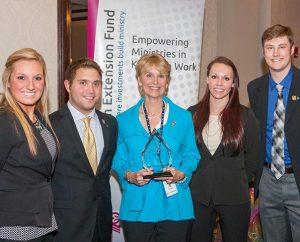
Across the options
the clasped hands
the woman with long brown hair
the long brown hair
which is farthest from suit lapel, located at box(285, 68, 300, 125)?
the clasped hands

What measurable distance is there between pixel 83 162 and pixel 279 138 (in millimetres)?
1396

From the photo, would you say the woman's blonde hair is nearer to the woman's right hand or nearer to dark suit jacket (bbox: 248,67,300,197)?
the woman's right hand

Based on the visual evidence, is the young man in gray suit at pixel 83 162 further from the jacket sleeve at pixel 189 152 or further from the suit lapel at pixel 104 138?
the jacket sleeve at pixel 189 152

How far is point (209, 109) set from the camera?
9.59 feet

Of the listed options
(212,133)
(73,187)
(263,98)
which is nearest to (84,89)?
(73,187)

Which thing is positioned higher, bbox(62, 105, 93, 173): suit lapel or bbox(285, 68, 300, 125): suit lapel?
bbox(285, 68, 300, 125): suit lapel

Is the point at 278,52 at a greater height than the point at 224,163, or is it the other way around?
the point at 278,52

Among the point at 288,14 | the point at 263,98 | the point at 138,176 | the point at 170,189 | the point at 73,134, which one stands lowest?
the point at 170,189

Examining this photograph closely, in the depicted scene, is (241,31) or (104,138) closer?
(104,138)

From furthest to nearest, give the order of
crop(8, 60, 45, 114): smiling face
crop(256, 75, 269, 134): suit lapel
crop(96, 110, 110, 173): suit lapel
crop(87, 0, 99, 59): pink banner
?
crop(87, 0, 99, 59): pink banner < crop(256, 75, 269, 134): suit lapel < crop(96, 110, 110, 173): suit lapel < crop(8, 60, 45, 114): smiling face

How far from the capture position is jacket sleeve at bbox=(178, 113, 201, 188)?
2639mm

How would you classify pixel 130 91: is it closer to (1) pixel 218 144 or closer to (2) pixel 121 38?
(2) pixel 121 38

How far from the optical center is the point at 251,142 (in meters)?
2.86

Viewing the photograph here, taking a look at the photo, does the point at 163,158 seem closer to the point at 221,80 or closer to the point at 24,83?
the point at 221,80
